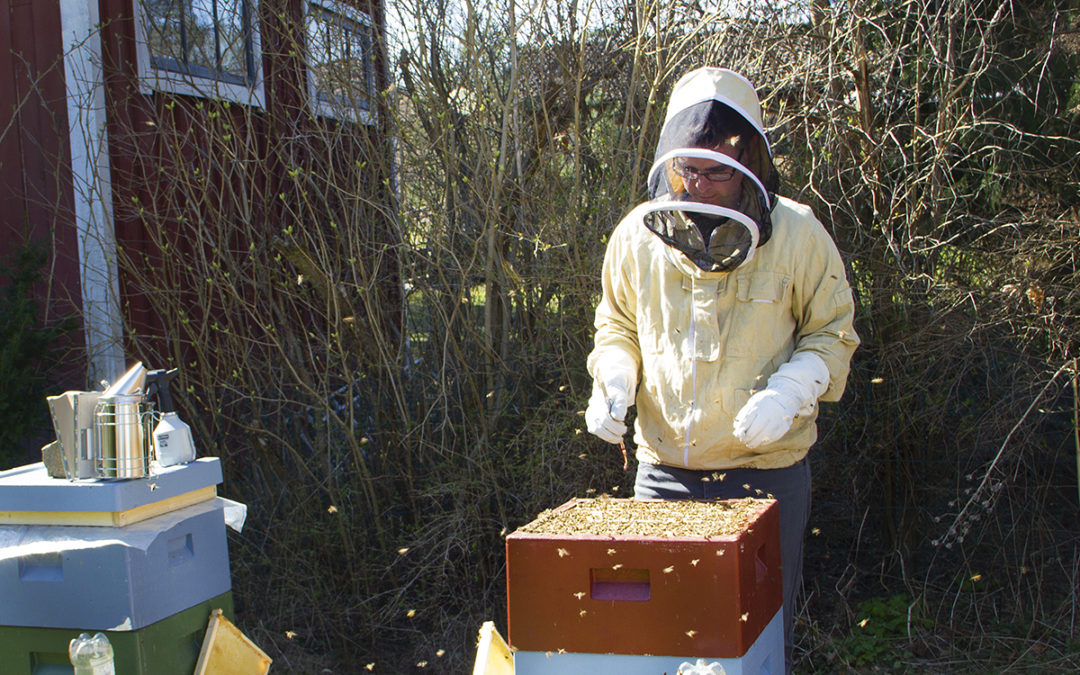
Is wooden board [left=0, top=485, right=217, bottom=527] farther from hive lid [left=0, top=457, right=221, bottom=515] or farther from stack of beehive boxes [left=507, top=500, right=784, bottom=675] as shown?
stack of beehive boxes [left=507, top=500, right=784, bottom=675]

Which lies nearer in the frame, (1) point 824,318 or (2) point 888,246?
(1) point 824,318

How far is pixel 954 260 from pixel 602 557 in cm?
232

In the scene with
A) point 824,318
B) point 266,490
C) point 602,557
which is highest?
point 824,318

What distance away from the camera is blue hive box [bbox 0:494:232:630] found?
2004mm

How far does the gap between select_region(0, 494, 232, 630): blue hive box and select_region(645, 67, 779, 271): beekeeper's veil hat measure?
1.35 m

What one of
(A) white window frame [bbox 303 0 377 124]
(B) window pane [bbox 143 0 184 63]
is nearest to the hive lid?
(A) white window frame [bbox 303 0 377 124]

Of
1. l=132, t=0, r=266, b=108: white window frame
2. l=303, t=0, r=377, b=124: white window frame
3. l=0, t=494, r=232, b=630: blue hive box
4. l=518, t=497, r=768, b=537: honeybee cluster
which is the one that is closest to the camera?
l=518, t=497, r=768, b=537: honeybee cluster

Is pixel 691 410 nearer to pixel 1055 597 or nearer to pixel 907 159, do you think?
pixel 907 159

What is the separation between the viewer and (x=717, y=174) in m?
2.19

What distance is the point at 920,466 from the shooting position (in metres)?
3.68

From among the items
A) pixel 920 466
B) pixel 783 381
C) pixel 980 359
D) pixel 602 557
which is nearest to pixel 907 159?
pixel 980 359

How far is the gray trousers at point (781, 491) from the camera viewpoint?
7.47 ft

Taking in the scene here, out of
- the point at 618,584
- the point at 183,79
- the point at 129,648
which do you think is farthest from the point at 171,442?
the point at 183,79

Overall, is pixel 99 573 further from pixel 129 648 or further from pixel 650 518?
pixel 650 518
